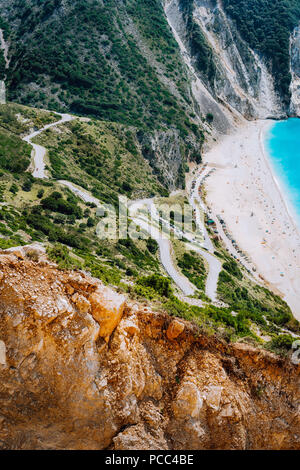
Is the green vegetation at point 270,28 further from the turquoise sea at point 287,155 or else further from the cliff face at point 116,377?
the cliff face at point 116,377

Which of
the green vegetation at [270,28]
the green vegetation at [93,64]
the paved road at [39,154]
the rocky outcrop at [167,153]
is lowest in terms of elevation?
the rocky outcrop at [167,153]

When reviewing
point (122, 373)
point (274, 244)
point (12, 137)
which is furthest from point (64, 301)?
point (274, 244)

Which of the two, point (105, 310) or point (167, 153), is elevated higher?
point (105, 310)

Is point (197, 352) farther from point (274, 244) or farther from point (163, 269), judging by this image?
point (274, 244)

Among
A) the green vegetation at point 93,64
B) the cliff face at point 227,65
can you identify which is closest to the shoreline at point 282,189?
the cliff face at point 227,65

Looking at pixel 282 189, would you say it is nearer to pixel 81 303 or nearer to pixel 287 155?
pixel 287 155

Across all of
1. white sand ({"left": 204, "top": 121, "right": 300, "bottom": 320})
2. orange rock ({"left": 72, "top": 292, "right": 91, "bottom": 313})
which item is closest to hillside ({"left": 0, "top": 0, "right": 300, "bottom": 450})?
orange rock ({"left": 72, "top": 292, "right": 91, "bottom": 313})

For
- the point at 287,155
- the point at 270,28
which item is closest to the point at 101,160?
the point at 287,155
